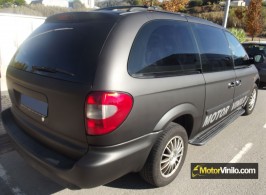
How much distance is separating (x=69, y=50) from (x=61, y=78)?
27 centimetres

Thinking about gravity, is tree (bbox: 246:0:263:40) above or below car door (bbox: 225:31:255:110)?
above

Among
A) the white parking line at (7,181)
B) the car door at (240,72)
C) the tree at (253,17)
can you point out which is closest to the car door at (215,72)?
the car door at (240,72)

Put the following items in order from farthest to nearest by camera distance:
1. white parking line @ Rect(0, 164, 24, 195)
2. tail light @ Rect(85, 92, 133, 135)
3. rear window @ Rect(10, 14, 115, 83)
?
white parking line @ Rect(0, 164, 24, 195) < rear window @ Rect(10, 14, 115, 83) < tail light @ Rect(85, 92, 133, 135)

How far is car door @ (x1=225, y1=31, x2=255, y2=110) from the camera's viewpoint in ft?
13.8

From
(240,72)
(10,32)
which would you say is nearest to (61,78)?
(240,72)

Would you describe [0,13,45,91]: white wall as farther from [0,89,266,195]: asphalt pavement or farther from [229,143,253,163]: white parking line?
[229,143,253,163]: white parking line

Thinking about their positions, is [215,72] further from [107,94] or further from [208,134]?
[107,94]

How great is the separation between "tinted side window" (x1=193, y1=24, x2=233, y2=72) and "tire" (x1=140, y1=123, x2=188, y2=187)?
0.91 m

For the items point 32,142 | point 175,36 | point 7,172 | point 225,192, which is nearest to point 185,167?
point 225,192

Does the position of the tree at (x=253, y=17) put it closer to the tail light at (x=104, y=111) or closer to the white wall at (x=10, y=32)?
the white wall at (x=10, y=32)

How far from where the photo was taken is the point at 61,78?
2.27m

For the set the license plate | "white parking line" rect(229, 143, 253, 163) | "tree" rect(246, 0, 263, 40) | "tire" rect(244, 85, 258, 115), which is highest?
"tree" rect(246, 0, 263, 40)

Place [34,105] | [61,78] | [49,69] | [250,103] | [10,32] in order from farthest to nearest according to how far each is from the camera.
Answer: [10,32], [250,103], [34,105], [49,69], [61,78]

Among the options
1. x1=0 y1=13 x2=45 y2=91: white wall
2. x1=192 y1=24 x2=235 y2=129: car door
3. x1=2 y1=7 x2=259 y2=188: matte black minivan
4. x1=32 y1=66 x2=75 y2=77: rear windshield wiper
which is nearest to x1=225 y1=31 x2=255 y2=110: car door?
x1=192 y1=24 x2=235 y2=129: car door
